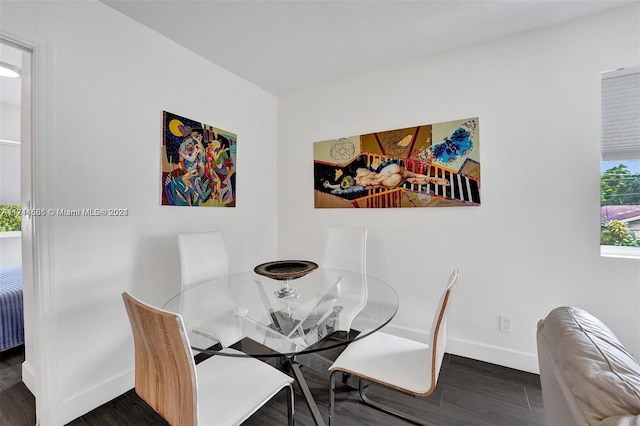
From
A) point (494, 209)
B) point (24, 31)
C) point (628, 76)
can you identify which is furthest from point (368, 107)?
point (24, 31)

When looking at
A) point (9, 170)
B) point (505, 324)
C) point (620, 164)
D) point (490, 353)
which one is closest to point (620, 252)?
point (620, 164)

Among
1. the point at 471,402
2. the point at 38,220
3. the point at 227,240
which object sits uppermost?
the point at 38,220

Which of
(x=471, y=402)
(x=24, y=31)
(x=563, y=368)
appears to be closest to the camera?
(x=563, y=368)

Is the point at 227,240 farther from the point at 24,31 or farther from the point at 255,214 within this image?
the point at 24,31

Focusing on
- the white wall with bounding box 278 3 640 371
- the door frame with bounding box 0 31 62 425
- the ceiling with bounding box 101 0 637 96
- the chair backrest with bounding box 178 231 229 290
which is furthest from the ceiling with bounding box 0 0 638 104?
the chair backrest with bounding box 178 231 229 290

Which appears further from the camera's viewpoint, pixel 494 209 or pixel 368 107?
pixel 368 107

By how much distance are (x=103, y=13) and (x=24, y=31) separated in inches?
19.3

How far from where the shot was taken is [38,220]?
1.52 metres

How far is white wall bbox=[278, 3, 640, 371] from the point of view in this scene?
1.88 metres

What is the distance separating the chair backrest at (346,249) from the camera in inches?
96.6

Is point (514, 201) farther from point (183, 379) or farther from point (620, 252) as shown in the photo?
point (183, 379)

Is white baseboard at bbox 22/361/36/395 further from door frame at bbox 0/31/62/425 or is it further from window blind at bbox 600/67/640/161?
window blind at bbox 600/67/640/161

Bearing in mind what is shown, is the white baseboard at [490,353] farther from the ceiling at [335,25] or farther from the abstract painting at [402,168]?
the ceiling at [335,25]

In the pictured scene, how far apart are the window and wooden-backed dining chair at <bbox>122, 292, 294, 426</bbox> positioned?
2.42 meters
